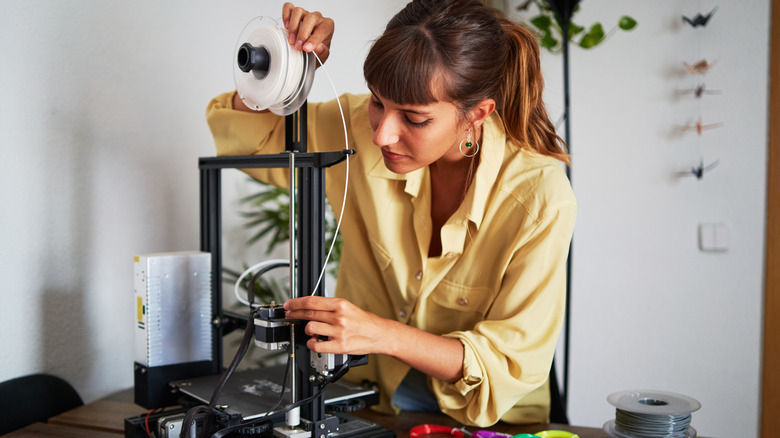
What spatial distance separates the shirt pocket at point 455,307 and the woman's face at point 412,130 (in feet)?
0.85

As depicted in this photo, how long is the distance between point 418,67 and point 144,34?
78 centimetres

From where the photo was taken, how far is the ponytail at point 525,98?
3.83ft

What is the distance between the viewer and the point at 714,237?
2463mm

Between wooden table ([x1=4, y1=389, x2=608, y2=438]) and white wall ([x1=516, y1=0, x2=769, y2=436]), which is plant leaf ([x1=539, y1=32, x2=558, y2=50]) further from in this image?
wooden table ([x1=4, y1=389, x2=608, y2=438])

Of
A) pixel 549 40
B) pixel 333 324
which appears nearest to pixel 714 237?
pixel 549 40

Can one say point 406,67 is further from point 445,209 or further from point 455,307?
point 455,307

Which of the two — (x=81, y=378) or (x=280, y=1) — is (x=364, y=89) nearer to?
(x=280, y=1)

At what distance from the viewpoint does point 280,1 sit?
1783 mm

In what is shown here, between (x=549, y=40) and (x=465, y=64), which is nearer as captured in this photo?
(x=465, y=64)

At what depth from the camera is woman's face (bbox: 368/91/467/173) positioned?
1.04 m

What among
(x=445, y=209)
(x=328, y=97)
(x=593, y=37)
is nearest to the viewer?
(x=445, y=209)

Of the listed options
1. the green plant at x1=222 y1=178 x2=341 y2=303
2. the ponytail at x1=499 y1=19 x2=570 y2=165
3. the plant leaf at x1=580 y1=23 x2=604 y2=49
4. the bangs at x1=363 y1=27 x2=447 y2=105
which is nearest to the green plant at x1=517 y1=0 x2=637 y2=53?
the plant leaf at x1=580 y1=23 x2=604 y2=49

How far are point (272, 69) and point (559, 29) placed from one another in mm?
2057

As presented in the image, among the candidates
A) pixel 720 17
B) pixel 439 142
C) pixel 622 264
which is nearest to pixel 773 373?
pixel 622 264
